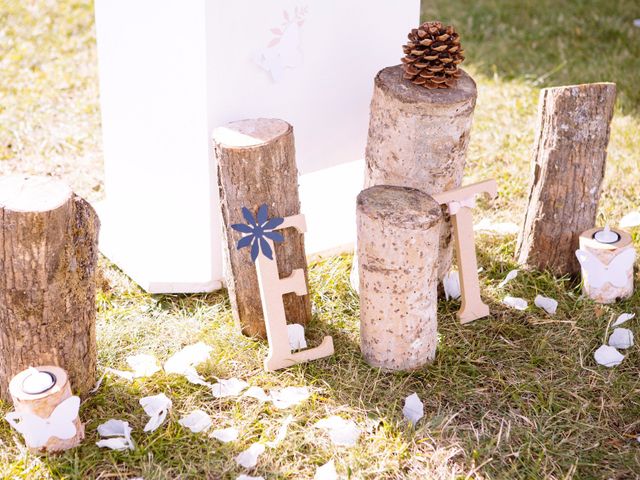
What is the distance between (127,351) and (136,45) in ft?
3.53

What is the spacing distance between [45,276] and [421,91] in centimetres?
137

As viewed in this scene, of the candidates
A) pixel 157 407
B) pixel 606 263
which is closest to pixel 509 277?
pixel 606 263

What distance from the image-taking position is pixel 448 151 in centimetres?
296

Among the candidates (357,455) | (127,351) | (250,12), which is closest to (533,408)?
(357,455)

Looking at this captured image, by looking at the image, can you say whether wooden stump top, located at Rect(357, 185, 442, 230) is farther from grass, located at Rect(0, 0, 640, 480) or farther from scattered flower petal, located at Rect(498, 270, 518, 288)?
scattered flower petal, located at Rect(498, 270, 518, 288)

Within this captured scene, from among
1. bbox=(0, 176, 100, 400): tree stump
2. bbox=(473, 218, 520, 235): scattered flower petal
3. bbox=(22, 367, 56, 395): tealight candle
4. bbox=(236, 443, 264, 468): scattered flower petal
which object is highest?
bbox=(0, 176, 100, 400): tree stump

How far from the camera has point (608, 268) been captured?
3189mm

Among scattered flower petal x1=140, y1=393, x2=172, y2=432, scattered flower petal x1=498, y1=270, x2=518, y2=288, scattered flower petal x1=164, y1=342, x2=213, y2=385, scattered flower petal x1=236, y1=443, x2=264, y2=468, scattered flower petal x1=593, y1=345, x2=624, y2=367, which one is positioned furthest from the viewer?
scattered flower petal x1=498, y1=270, x2=518, y2=288

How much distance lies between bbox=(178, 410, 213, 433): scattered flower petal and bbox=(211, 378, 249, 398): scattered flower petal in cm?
11

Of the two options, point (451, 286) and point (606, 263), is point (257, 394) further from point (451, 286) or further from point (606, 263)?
point (606, 263)

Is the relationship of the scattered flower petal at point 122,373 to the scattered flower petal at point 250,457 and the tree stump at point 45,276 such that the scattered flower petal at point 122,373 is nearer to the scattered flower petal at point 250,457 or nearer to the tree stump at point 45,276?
the tree stump at point 45,276

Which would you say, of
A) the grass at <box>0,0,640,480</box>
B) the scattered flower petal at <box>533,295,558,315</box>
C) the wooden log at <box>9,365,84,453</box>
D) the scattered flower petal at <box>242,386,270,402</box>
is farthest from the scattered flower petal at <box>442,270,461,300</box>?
the wooden log at <box>9,365,84,453</box>

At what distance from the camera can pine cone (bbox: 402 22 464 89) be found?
9.53ft

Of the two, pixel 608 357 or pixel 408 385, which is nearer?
pixel 408 385
